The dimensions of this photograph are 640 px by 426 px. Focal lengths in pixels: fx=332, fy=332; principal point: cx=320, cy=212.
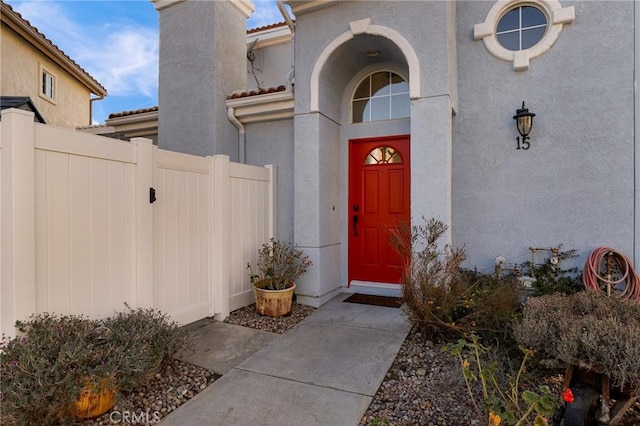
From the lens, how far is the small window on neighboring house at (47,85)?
10508 mm

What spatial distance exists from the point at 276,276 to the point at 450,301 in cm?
241

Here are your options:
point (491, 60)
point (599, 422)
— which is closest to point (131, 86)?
point (491, 60)

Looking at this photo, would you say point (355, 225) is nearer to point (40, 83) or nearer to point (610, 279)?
point (610, 279)

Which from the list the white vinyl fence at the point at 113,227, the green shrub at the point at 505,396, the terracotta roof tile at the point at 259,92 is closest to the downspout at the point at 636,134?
the green shrub at the point at 505,396

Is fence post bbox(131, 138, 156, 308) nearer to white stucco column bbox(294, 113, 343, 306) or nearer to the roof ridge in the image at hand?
white stucco column bbox(294, 113, 343, 306)

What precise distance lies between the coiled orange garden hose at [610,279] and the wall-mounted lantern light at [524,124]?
176cm

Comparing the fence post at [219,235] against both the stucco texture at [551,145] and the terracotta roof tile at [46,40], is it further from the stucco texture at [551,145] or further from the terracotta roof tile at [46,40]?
the terracotta roof tile at [46,40]

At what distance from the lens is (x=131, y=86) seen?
9781 millimetres

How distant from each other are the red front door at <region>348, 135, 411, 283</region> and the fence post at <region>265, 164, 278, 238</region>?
135cm

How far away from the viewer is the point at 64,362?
229cm

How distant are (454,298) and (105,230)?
375 cm

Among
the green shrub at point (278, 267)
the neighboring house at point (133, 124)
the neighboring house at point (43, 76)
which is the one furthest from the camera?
the neighboring house at point (43, 76)

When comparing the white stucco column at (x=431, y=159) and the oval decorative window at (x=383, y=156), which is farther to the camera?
the oval decorative window at (x=383, y=156)

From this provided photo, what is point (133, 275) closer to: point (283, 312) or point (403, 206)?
point (283, 312)
